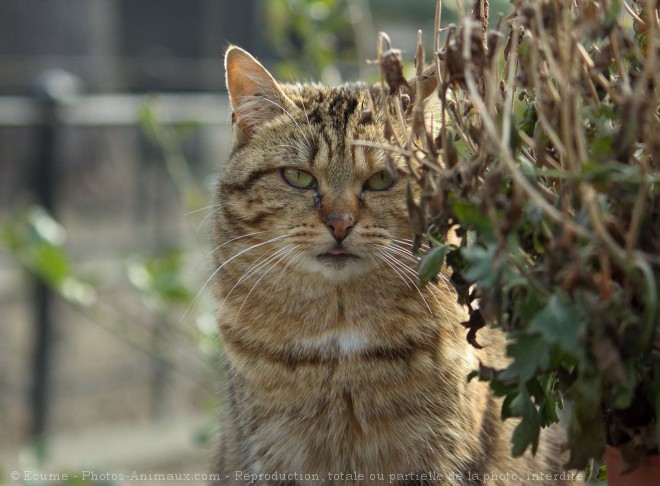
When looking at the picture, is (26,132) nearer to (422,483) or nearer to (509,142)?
(422,483)

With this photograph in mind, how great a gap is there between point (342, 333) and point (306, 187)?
1.05 feet

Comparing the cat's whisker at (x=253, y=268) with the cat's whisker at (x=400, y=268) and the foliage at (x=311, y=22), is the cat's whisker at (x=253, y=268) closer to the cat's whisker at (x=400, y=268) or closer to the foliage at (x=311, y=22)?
the cat's whisker at (x=400, y=268)

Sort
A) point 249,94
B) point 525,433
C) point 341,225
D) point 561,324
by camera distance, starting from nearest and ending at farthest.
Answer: point 561,324
point 525,433
point 341,225
point 249,94

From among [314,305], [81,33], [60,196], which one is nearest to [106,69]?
[81,33]

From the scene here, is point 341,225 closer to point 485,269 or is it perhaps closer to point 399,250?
point 399,250

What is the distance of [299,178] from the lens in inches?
76.8

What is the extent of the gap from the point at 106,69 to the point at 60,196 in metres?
1.93

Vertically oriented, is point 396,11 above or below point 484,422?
above

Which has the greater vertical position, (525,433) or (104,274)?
(525,433)

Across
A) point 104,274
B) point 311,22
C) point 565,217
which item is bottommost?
point 104,274

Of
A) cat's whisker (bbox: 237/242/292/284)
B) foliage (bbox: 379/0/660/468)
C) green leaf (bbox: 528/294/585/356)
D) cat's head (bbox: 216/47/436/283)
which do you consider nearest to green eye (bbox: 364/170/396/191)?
cat's head (bbox: 216/47/436/283)

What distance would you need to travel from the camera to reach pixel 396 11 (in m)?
7.23

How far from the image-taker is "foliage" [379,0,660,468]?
977 millimetres

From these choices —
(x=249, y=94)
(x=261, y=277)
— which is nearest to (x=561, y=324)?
(x=261, y=277)
